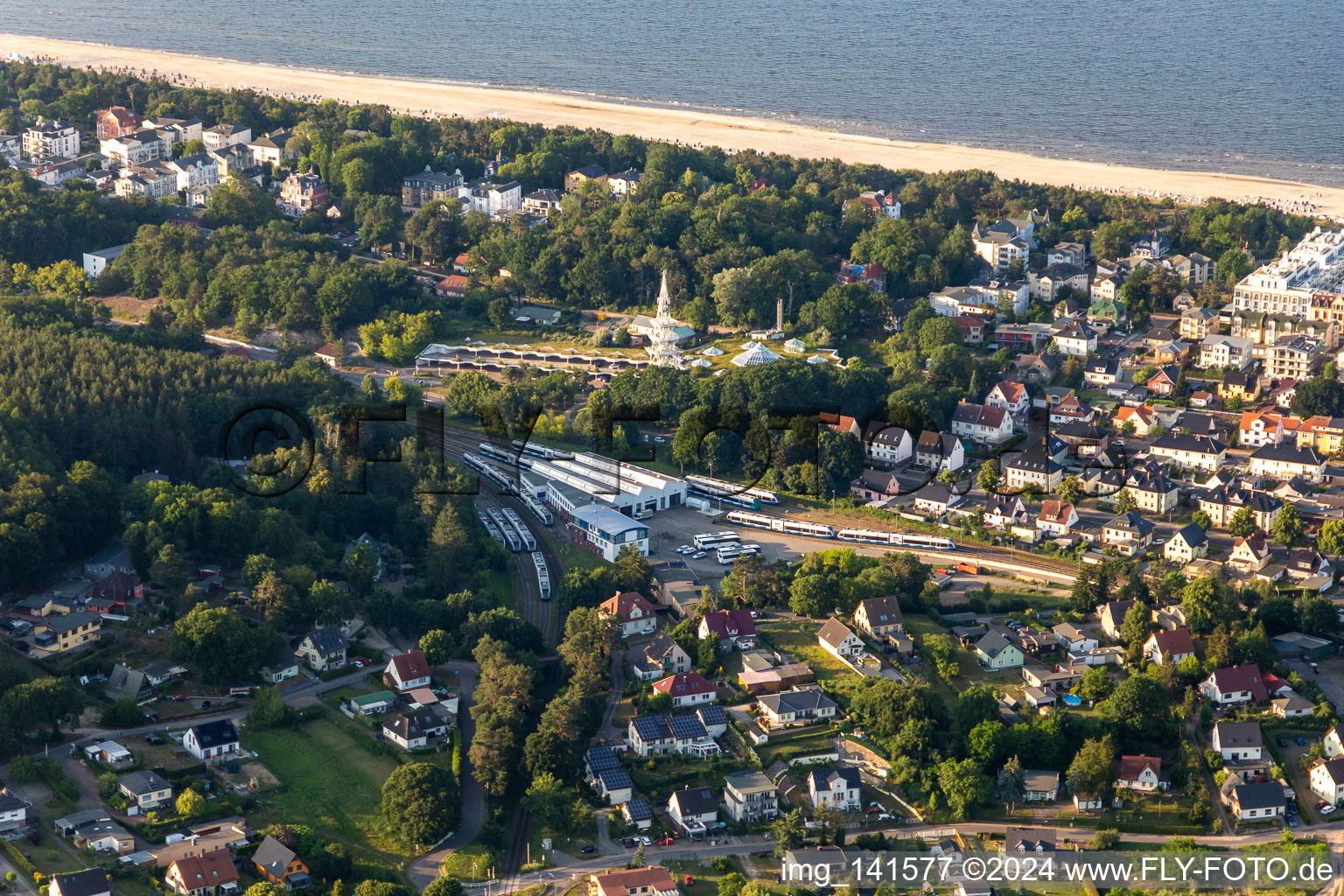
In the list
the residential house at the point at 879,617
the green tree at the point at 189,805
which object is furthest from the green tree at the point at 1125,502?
the green tree at the point at 189,805

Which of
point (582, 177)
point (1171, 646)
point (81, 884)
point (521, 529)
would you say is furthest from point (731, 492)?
point (582, 177)

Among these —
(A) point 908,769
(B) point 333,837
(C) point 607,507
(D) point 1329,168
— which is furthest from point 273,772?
(D) point 1329,168

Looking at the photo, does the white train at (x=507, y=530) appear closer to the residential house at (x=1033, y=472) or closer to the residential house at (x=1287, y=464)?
the residential house at (x=1033, y=472)

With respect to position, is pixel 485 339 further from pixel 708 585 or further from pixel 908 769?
pixel 908 769

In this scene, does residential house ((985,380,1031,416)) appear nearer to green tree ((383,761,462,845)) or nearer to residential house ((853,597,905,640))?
residential house ((853,597,905,640))

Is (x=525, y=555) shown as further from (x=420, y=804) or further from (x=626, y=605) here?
(x=420, y=804)
